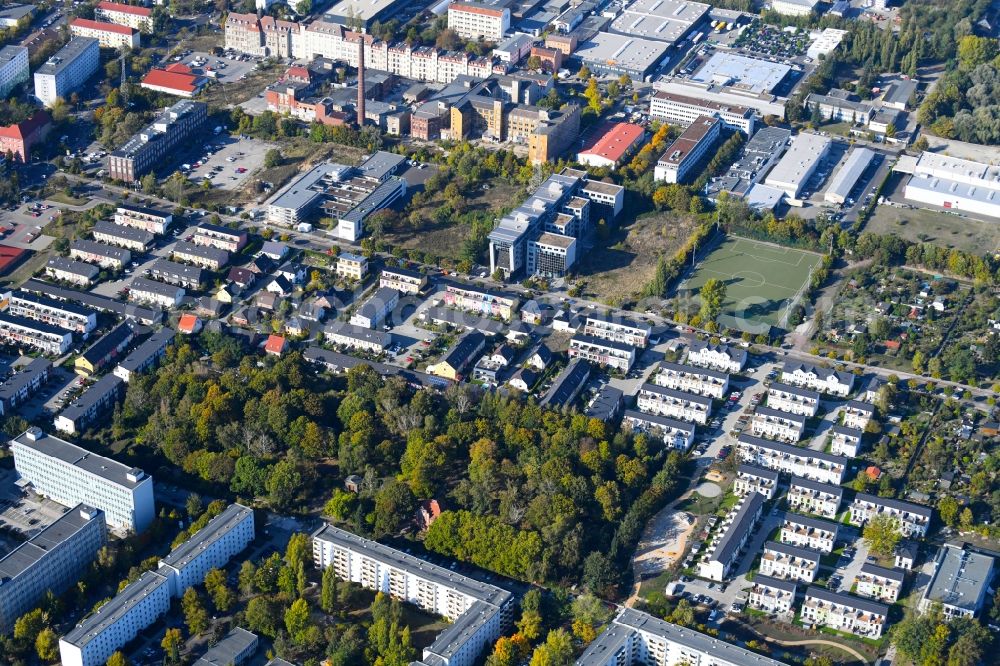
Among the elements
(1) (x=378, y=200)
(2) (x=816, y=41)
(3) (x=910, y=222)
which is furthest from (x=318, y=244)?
(2) (x=816, y=41)

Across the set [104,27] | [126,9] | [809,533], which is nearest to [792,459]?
[809,533]

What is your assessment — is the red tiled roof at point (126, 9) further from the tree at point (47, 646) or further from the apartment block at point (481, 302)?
the tree at point (47, 646)

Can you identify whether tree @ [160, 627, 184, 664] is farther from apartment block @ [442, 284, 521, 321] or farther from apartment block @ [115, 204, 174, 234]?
apartment block @ [115, 204, 174, 234]

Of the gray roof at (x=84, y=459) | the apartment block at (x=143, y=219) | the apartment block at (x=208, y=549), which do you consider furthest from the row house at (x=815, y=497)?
the apartment block at (x=143, y=219)

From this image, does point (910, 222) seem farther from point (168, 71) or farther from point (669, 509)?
point (168, 71)

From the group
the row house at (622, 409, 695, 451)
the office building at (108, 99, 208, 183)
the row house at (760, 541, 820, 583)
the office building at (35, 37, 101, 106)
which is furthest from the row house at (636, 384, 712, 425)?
the office building at (35, 37, 101, 106)

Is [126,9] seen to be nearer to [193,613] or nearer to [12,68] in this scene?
[12,68]
